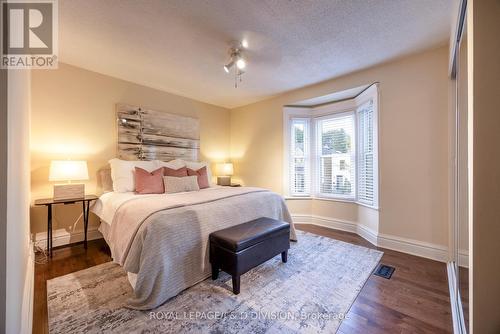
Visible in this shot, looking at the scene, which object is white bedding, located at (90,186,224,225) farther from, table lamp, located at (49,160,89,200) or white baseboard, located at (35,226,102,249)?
white baseboard, located at (35,226,102,249)

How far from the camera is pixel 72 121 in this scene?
9.25 ft

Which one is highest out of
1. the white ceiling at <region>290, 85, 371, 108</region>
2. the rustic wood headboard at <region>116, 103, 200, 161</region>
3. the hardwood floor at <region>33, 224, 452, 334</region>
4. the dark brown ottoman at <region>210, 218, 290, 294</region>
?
the white ceiling at <region>290, 85, 371, 108</region>

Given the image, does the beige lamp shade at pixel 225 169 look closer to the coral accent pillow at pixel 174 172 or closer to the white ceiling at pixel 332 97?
the coral accent pillow at pixel 174 172

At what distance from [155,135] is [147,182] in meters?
1.12

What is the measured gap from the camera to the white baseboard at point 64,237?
8.54 feet

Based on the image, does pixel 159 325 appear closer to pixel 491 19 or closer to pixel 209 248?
pixel 209 248

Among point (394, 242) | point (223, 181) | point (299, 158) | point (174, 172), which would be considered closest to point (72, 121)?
point (174, 172)

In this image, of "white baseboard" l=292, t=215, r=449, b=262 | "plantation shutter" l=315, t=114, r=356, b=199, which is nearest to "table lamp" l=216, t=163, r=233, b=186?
"plantation shutter" l=315, t=114, r=356, b=199

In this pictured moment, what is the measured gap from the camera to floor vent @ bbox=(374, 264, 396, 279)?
6.76 ft

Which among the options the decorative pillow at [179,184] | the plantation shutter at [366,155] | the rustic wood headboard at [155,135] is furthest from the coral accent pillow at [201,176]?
the plantation shutter at [366,155]

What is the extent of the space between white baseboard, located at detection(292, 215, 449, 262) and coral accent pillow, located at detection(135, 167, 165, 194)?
9.25ft

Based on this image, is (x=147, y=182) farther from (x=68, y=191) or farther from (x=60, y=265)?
(x=60, y=265)

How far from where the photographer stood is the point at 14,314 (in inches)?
36.2

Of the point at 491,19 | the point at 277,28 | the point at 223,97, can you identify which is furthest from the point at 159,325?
the point at 223,97
